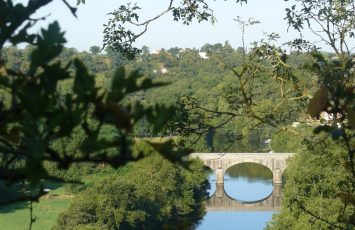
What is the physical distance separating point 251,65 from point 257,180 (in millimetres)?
30527

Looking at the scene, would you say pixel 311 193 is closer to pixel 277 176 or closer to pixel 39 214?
pixel 39 214

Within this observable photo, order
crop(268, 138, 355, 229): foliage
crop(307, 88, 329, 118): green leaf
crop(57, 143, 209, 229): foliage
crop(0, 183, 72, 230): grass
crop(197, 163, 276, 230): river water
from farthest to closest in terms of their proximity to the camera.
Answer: crop(197, 163, 276, 230): river water, crop(0, 183, 72, 230): grass, crop(57, 143, 209, 229): foliage, crop(268, 138, 355, 229): foliage, crop(307, 88, 329, 118): green leaf

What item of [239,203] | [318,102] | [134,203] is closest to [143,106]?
[318,102]

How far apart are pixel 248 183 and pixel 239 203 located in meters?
6.24

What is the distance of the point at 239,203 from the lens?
89.6 feet

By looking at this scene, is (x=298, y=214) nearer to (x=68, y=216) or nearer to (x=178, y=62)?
(x=68, y=216)

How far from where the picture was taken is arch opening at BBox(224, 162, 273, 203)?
28797 mm

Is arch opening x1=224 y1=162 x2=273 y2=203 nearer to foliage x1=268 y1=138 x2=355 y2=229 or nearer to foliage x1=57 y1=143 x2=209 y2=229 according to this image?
foliage x1=57 y1=143 x2=209 y2=229

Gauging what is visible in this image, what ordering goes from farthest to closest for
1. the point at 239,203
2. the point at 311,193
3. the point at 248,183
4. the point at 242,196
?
1. the point at 248,183
2. the point at 242,196
3. the point at 239,203
4. the point at 311,193

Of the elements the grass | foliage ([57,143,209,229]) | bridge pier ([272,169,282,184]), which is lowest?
the grass

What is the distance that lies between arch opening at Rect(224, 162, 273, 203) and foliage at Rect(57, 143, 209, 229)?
507 centimetres

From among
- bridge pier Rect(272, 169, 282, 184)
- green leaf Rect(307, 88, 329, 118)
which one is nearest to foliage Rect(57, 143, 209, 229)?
bridge pier Rect(272, 169, 282, 184)

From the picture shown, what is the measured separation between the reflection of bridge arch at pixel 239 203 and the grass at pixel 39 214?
5778mm

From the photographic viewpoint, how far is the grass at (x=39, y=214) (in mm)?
21234
